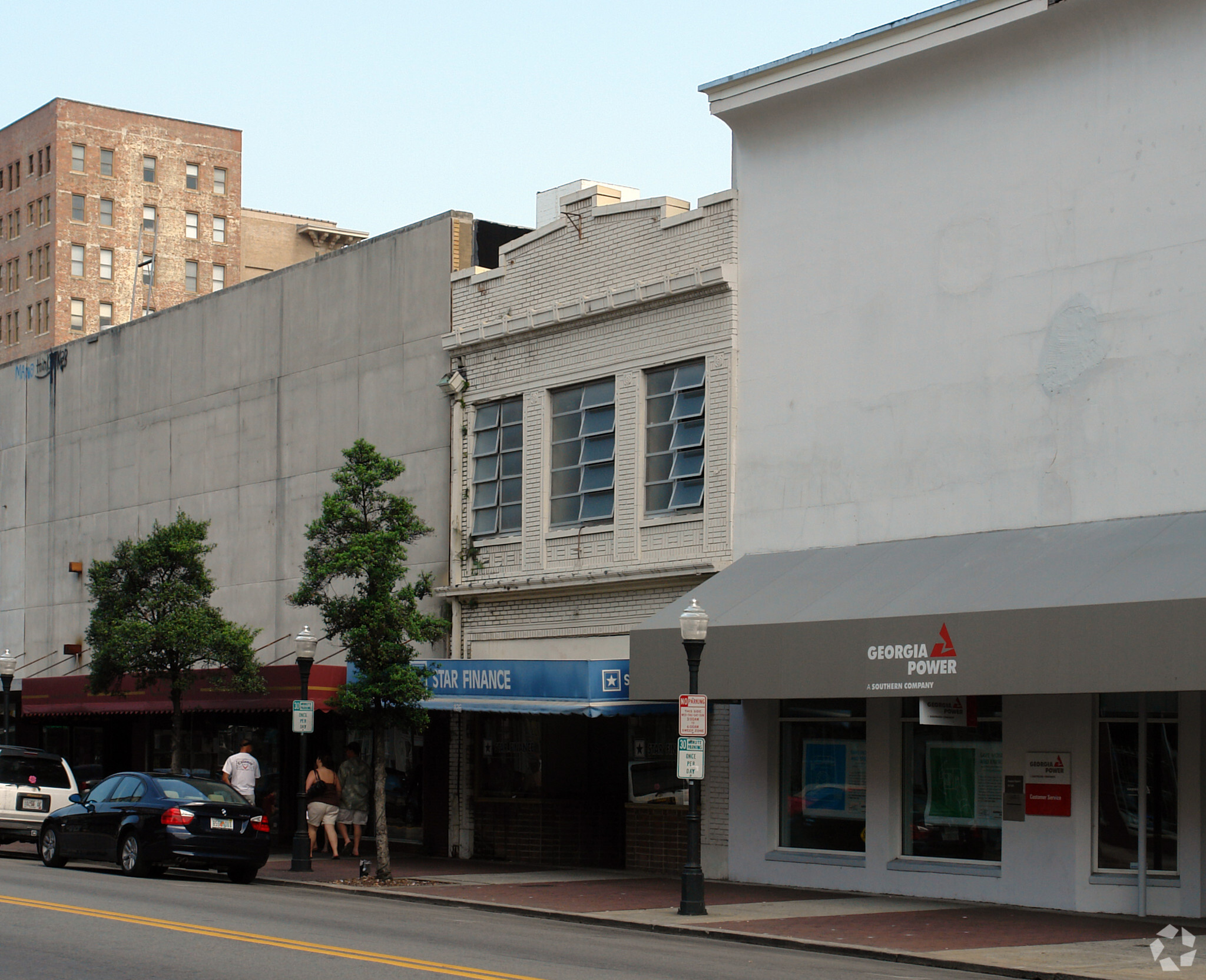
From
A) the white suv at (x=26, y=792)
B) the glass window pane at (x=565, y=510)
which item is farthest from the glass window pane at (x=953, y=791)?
the white suv at (x=26, y=792)

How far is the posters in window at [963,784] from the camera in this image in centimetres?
1892

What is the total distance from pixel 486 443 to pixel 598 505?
282 centimetres

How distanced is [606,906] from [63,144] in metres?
71.6

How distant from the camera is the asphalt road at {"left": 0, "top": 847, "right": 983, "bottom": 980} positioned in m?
12.0

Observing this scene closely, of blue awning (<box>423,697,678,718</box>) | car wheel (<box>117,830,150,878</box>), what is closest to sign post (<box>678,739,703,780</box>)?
blue awning (<box>423,697,678,718</box>)

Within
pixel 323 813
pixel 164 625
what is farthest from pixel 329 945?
pixel 164 625

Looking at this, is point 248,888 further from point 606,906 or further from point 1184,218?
point 1184,218

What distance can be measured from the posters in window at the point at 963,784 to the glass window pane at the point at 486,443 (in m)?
8.96

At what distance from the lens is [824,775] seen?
20781 millimetres

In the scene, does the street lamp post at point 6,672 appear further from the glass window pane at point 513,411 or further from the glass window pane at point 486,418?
the glass window pane at point 513,411

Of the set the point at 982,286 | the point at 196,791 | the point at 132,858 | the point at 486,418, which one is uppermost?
the point at 982,286

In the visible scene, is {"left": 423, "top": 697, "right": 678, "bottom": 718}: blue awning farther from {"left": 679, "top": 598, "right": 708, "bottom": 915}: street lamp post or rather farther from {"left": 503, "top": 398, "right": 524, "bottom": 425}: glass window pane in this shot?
{"left": 503, "top": 398, "right": 524, "bottom": 425}: glass window pane

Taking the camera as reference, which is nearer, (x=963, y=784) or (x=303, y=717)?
(x=963, y=784)

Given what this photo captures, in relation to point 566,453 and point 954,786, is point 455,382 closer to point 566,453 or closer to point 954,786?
point 566,453
